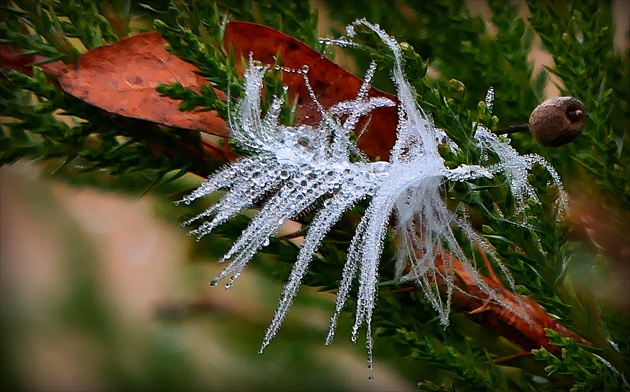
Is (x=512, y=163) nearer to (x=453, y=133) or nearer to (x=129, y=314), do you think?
(x=453, y=133)

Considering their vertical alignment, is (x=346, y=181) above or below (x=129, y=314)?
above

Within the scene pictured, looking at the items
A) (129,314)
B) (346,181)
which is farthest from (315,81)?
(129,314)

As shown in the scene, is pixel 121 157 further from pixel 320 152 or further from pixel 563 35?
pixel 563 35

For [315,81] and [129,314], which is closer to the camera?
[315,81]

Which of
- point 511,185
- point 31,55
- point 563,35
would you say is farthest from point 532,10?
point 31,55

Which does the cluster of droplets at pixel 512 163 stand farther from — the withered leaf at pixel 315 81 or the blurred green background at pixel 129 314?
the blurred green background at pixel 129 314

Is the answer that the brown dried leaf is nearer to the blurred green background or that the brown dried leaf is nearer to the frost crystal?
the frost crystal

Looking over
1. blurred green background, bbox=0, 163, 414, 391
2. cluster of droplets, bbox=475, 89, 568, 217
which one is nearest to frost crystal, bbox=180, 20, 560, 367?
cluster of droplets, bbox=475, 89, 568, 217

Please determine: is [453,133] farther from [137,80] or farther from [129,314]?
[129,314]

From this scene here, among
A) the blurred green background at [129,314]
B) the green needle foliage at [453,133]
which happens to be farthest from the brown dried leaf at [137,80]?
the blurred green background at [129,314]
